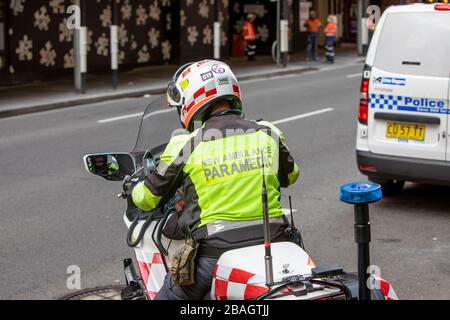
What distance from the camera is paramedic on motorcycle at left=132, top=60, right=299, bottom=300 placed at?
162 inches

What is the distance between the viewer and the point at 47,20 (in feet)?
77.4

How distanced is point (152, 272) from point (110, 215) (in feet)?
15.3

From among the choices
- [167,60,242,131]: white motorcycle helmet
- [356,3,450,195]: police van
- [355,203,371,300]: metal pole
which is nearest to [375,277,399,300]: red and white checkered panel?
[355,203,371,300]: metal pole

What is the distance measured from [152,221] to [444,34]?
16.9ft

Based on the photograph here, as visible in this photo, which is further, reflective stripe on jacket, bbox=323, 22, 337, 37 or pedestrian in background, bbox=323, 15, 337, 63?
reflective stripe on jacket, bbox=323, 22, 337, 37

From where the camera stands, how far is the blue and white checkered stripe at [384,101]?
9.09 m

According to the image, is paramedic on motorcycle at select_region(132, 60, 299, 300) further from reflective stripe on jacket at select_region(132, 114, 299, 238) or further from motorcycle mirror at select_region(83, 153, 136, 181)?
motorcycle mirror at select_region(83, 153, 136, 181)

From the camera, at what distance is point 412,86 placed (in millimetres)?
8984

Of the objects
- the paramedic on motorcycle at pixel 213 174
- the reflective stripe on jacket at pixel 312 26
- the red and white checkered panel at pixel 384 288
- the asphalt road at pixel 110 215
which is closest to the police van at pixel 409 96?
the asphalt road at pixel 110 215

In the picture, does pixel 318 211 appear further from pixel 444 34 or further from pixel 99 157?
pixel 99 157

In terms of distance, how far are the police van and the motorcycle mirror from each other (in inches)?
188

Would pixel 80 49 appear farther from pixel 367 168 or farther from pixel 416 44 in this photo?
pixel 416 44

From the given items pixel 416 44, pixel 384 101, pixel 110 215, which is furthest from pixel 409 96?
pixel 110 215

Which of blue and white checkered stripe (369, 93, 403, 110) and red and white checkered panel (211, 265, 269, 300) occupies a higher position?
blue and white checkered stripe (369, 93, 403, 110)
